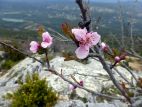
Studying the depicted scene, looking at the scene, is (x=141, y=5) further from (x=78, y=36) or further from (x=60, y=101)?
(x=60, y=101)

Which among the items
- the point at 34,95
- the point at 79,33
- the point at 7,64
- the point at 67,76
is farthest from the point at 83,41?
the point at 7,64

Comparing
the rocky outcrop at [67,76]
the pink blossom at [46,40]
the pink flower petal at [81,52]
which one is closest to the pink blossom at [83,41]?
the pink flower petal at [81,52]

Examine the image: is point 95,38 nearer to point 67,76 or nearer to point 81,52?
point 81,52

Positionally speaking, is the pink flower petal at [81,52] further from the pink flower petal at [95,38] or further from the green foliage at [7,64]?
the green foliage at [7,64]

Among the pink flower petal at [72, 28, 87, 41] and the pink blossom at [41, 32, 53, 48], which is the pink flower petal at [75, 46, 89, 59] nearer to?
the pink flower petal at [72, 28, 87, 41]

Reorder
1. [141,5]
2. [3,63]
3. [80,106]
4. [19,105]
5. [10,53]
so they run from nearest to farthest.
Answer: [141,5]
[80,106]
[19,105]
[3,63]
[10,53]

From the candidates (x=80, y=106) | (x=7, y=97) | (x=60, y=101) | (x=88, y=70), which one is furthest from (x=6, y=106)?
(x=88, y=70)

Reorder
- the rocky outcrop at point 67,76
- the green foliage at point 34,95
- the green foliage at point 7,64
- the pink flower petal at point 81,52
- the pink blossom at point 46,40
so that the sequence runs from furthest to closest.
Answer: the green foliage at point 7,64 < the rocky outcrop at point 67,76 < the green foliage at point 34,95 < the pink blossom at point 46,40 < the pink flower petal at point 81,52

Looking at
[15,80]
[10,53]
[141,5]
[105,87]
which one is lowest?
[10,53]

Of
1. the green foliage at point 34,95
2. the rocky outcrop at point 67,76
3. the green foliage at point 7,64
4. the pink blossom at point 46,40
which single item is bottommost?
the green foliage at point 7,64
